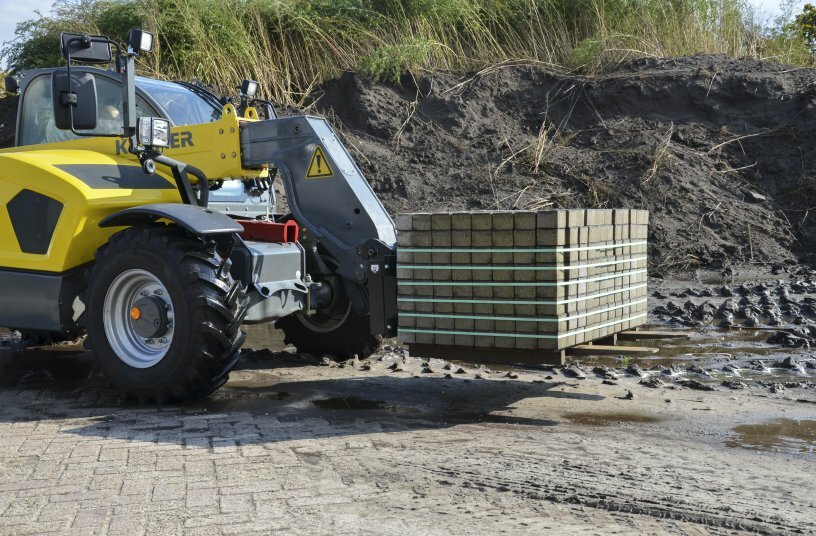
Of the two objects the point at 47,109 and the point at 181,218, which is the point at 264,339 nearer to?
the point at 47,109

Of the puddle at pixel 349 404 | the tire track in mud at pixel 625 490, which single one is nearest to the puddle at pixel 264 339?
the puddle at pixel 349 404

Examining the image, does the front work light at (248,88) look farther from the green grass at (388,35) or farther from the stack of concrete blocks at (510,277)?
the green grass at (388,35)

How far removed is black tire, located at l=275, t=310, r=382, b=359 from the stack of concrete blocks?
153 centimetres

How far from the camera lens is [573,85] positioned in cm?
1636

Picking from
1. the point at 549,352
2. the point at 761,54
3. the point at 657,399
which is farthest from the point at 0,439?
the point at 761,54

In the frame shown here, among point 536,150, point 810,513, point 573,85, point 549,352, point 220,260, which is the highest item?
point 573,85

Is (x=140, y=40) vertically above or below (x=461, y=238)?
above

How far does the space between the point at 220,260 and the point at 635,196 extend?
956 centimetres

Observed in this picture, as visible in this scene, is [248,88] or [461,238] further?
[248,88]

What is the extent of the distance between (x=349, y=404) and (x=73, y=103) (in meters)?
2.78

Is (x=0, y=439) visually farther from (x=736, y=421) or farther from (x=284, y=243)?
(x=736, y=421)

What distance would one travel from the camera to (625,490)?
163 inches

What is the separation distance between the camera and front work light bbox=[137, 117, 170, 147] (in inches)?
244

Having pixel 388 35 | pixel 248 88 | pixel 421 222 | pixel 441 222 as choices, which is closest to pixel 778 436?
pixel 441 222
